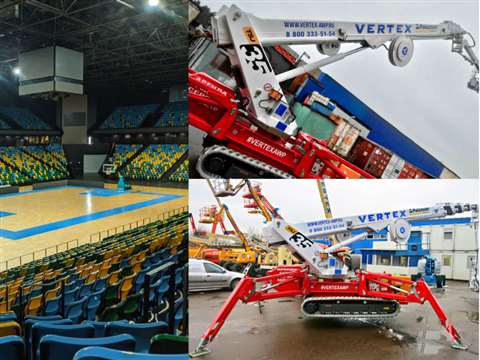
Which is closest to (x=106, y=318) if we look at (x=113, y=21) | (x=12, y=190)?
(x=113, y=21)

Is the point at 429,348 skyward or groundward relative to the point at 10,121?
groundward

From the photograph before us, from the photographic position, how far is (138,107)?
18.1 m

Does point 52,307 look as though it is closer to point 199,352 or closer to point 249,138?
point 199,352

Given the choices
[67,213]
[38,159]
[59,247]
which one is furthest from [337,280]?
[38,159]

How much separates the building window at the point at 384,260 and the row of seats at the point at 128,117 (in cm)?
1644

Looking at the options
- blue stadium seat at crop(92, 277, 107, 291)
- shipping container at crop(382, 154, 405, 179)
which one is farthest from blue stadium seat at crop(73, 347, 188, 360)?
blue stadium seat at crop(92, 277, 107, 291)

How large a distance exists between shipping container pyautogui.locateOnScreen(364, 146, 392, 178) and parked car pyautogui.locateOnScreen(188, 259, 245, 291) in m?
0.64

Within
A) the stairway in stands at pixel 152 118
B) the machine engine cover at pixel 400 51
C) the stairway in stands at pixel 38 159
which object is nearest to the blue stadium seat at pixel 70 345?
the machine engine cover at pixel 400 51

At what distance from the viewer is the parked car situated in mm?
1434

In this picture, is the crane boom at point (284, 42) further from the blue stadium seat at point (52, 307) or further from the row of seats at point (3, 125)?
the row of seats at point (3, 125)

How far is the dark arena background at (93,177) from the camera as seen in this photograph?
6.40 ft

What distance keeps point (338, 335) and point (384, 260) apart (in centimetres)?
36

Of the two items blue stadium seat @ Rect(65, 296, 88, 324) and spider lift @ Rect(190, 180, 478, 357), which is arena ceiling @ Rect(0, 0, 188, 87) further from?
spider lift @ Rect(190, 180, 478, 357)

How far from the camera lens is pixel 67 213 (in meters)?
9.21
